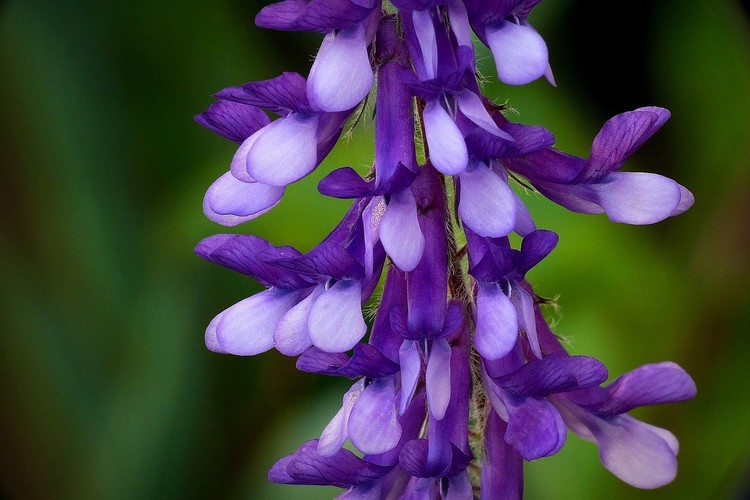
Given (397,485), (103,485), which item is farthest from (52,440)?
(397,485)

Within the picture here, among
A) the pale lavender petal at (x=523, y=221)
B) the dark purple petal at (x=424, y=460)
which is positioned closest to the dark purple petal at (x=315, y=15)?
the pale lavender petal at (x=523, y=221)

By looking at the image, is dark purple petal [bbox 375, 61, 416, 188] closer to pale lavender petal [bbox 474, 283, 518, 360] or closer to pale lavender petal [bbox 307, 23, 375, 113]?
pale lavender petal [bbox 307, 23, 375, 113]

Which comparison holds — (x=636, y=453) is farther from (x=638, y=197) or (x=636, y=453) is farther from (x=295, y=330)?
(x=295, y=330)

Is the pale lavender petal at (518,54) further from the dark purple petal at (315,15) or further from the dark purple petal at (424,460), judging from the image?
the dark purple petal at (424,460)

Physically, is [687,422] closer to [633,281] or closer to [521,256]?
[633,281]

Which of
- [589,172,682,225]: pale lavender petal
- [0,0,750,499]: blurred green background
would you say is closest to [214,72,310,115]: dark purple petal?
[589,172,682,225]: pale lavender petal

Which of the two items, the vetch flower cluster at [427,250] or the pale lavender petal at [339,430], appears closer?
the vetch flower cluster at [427,250]
